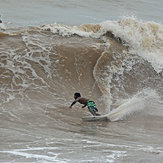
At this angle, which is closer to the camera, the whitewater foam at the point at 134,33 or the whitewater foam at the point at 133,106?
the whitewater foam at the point at 133,106

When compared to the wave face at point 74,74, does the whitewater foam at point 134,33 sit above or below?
above

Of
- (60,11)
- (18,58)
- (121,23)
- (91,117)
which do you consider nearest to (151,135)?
(91,117)

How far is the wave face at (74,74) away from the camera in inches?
347

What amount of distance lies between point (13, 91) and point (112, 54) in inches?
167

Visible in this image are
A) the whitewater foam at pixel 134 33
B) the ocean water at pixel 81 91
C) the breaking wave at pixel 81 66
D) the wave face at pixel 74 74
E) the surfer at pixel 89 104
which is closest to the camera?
the ocean water at pixel 81 91

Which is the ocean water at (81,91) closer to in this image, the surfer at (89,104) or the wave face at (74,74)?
the wave face at (74,74)

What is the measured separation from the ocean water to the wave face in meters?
0.02

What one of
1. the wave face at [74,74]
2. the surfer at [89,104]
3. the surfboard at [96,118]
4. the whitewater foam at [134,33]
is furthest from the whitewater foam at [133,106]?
the whitewater foam at [134,33]

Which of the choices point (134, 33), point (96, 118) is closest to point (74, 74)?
point (96, 118)

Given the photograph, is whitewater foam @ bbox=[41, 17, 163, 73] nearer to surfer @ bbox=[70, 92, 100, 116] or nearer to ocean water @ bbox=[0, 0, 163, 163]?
ocean water @ bbox=[0, 0, 163, 163]

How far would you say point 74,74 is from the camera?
11.9 m

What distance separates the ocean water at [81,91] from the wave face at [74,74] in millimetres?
23

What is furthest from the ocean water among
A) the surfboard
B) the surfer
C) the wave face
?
the surfer

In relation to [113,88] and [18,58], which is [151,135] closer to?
[113,88]
